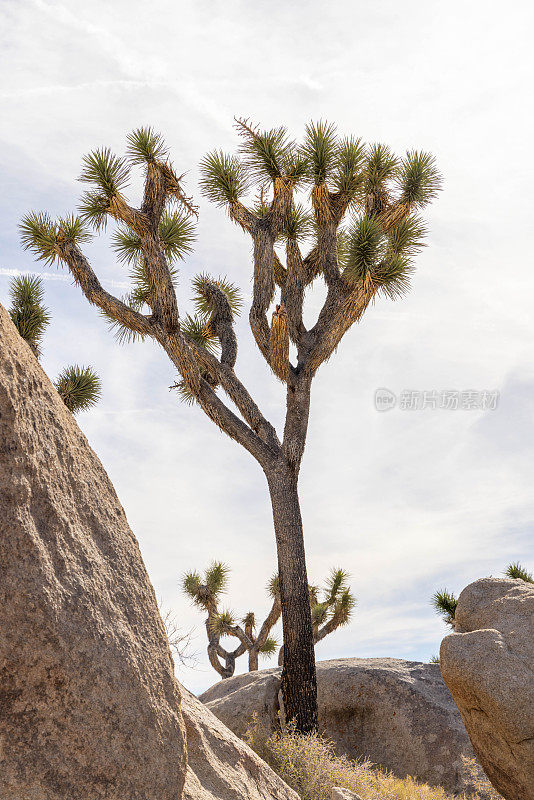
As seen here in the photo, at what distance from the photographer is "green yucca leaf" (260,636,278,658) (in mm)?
19328

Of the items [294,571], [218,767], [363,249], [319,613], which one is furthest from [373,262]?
[319,613]

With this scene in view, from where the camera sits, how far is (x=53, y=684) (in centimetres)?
243

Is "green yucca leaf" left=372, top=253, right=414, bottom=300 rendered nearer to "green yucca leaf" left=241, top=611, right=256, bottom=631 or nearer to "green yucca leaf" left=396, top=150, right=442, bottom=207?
"green yucca leaf" left=396, top=150, right=442, bottom=207

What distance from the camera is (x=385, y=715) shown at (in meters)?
9.45

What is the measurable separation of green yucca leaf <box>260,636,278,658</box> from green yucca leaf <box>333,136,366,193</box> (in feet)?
44.9

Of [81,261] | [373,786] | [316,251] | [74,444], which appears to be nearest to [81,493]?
[74,444]

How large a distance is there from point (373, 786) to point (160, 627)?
463cm

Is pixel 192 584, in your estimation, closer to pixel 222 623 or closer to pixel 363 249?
pixel 222 623

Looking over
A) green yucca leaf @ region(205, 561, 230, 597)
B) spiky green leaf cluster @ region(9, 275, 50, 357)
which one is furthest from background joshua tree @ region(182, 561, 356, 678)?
spiky green leaf cluster @ region(9, 275, 50, 357)

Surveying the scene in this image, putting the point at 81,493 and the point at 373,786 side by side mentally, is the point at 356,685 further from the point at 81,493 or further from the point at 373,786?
the point at 81,493

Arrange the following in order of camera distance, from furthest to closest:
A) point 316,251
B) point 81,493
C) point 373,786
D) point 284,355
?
point 316,251 < point 284,355 < point 373,786 < point 81,493

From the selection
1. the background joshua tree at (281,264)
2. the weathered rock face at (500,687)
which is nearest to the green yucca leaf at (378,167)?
the background joshua tree at (281,264)

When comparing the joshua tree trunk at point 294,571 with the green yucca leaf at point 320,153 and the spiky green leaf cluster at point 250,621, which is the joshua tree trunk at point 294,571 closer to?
the green yucca leaf at point 320,153

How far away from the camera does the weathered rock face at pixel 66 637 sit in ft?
7.79
